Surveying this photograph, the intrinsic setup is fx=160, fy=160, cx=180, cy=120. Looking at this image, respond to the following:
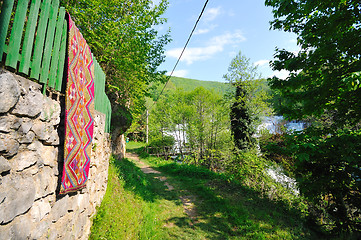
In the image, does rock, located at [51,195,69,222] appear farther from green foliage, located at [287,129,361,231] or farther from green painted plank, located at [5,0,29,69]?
green foliage, located at [287,129,361,231]

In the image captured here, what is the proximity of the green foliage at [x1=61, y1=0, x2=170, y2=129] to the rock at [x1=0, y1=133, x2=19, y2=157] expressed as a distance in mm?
5214

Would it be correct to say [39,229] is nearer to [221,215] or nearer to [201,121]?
[221,215]

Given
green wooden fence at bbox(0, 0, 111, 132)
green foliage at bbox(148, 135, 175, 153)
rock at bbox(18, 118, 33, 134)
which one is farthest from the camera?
green foliage at bbox(148, 135, 175, 153)

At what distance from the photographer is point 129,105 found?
9.94 m

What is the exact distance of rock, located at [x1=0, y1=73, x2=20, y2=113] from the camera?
1.32m

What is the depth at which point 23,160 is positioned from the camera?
5.25 feet

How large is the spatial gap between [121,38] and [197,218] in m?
7.40

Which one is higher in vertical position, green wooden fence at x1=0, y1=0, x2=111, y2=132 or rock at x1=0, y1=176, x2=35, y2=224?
green wooden fence at x1=0, y1=0, x2=111, y2=132

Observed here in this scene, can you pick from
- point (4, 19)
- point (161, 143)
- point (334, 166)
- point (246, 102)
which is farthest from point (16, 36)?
point (161, 143)

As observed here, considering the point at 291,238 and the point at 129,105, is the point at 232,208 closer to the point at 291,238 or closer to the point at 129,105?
the point at 291,238

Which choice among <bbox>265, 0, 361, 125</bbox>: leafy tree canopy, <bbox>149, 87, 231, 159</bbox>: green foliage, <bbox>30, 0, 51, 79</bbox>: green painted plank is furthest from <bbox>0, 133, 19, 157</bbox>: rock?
<bbox>149, 87, 231, 159</bbox>: green foliage

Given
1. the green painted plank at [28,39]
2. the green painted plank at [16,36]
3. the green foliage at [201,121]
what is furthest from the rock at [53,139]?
the green foliage at [201,121]

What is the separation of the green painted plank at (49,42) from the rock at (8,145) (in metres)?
0.79

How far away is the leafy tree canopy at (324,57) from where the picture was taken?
3.64 m
